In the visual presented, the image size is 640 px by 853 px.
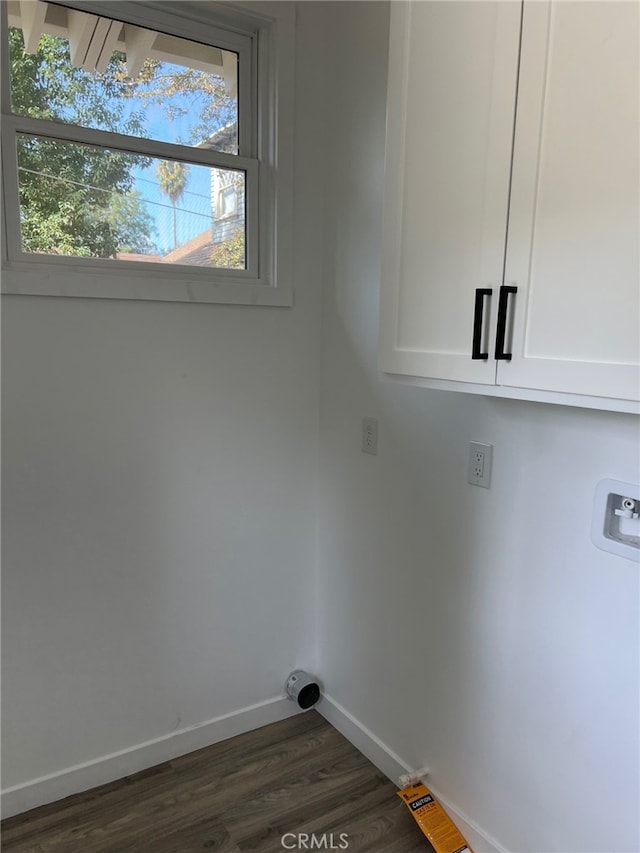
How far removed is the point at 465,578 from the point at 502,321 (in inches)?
31.4

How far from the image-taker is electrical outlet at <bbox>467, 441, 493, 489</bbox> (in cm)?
149

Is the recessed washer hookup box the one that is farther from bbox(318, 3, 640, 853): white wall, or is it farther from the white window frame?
the white window frame

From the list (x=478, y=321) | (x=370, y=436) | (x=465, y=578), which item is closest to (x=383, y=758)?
(x=465, y=578)

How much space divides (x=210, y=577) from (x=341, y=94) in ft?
5.65

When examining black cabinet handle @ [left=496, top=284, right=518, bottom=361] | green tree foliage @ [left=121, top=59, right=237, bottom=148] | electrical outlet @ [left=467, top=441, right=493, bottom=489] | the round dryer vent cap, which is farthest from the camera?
the round dryer vent cap

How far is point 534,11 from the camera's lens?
39.4 inches

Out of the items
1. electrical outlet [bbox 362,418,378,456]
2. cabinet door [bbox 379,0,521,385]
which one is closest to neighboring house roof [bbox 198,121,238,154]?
cabinet door [bbox 379,0,521,385]

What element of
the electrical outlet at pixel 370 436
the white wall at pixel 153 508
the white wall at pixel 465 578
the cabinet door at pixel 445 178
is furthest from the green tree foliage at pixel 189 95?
the electrical outlet at pixel 370 436

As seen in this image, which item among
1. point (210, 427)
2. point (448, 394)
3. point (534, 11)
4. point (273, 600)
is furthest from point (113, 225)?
point (273, 600)

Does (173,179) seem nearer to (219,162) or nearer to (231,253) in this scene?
(219,162)

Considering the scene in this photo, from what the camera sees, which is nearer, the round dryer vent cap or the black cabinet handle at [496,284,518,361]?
the black cabinet handle at [496,284,518,361]

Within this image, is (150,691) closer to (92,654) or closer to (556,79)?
(92,654)

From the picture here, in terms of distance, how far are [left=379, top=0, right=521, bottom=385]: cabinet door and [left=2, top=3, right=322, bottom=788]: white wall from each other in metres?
0.73

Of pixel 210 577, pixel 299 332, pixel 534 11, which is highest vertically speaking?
pixel 534 11
